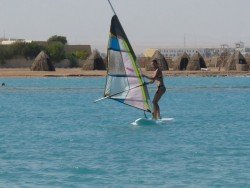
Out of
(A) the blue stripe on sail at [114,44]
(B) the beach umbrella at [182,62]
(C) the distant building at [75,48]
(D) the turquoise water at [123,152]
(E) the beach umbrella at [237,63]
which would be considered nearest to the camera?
(D) the turquoise water at [123,152]

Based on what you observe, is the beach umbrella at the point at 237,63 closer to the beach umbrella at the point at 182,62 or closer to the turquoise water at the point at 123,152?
the beach umbrella at the point at 182,62

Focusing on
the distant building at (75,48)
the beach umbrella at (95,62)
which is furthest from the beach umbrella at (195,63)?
the distant building at (75,48)

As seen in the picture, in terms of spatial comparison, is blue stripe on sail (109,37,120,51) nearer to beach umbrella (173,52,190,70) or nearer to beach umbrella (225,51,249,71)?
beach umbrella (173,52,190,70)

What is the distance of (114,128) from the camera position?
2197 centimetres

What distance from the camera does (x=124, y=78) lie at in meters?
22.2

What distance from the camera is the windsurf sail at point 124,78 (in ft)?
72.4

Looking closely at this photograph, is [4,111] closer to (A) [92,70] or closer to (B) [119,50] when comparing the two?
(B) [119,50]

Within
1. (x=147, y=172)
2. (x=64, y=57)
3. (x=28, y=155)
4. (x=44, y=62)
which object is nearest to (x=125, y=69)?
(x=28, y=155)

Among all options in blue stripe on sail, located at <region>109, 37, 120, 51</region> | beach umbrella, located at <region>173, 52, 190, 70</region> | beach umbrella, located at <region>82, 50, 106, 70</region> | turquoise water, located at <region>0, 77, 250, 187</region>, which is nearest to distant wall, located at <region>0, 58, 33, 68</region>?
beach umbrella, located at <region>82, 50, 106, 70</region>

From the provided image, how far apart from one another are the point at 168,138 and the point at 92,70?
67566 millimetres

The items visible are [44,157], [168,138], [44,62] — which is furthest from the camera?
[44,62]

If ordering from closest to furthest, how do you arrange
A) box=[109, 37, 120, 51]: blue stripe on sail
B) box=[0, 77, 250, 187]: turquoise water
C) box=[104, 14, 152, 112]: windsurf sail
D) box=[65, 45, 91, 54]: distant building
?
box=[0, 77, 250, 187]: turquoise water → box=[104, 14, 152, 112]: windsurf sail → box=[109, 37, 120, 51]: blue stripe on sail → box=[65, 45, 91, 54]: distant building

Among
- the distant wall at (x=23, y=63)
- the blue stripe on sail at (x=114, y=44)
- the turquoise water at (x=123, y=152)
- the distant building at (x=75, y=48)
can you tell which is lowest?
the distant wall at (x=23, y=63)

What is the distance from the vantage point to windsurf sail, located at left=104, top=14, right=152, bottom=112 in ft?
72.4
